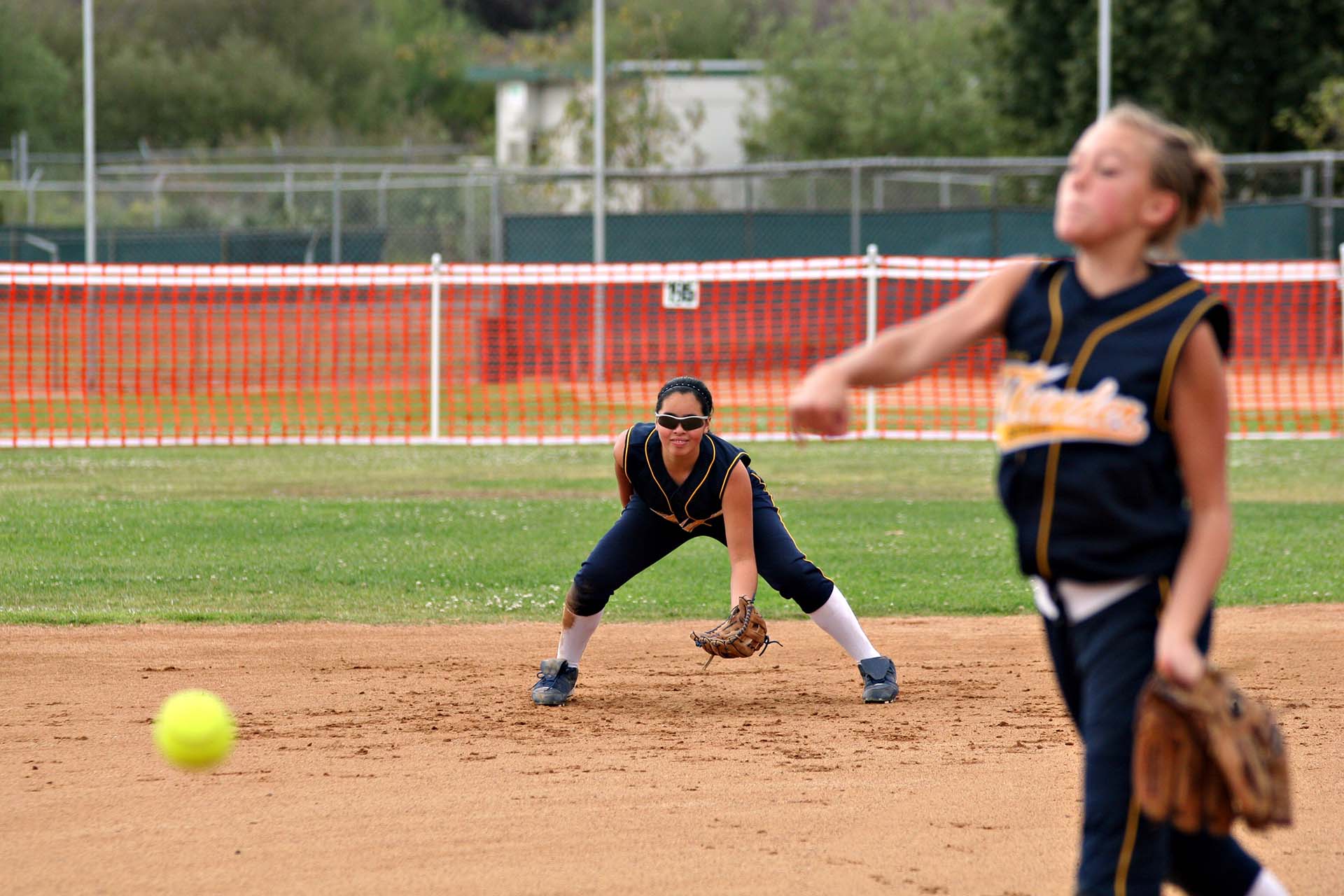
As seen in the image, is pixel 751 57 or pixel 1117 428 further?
pixel 751 57

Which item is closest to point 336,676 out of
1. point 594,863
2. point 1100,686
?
point 594,863

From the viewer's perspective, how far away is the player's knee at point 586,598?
6289mm

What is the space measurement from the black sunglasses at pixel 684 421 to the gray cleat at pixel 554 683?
1.20 metres

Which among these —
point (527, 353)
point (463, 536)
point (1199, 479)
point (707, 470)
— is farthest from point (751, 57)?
point (1199, 479)

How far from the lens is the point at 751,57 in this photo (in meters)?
49.2

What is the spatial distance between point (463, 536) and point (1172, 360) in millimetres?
8379

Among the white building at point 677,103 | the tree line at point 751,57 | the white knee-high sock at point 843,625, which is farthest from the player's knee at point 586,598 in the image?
the white building at point 677,103

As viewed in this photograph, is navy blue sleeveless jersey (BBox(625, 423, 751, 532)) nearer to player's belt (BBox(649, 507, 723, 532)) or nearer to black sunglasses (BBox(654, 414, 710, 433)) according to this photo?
player's belt (BBox(649, 507, 723, 532))

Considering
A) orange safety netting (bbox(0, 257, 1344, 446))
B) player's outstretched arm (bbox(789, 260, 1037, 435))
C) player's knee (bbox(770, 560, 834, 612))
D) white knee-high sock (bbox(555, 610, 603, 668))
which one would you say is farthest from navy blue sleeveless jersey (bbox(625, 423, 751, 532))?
orange safety netting (bbox(0, 257, 1344, 446))

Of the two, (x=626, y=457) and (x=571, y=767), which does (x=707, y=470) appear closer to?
(x=626, y=457)

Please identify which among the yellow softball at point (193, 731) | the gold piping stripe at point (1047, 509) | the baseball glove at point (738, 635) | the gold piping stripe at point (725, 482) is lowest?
the yellow softball at point (193, 731)

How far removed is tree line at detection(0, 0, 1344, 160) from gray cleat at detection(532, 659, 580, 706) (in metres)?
21.2

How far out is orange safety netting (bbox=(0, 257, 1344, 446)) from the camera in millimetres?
18016

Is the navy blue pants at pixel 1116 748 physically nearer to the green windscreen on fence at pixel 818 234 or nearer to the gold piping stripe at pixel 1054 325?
the gold piping stripe at pixel 1054 325
